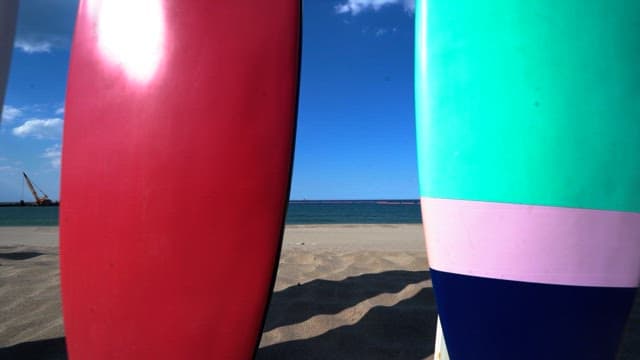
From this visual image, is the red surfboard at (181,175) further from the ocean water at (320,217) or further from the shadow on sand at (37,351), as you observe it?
the ocean water at (320,217)

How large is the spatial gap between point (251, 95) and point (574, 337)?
101cm

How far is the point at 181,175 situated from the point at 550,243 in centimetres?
91

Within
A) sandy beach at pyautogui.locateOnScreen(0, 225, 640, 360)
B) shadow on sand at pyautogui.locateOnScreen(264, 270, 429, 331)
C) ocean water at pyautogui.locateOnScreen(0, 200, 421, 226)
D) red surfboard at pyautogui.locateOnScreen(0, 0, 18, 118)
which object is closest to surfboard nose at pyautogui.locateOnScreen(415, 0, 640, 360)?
sandy beach at pyautogui.locateOnScreen(0, 225, 640, 360)

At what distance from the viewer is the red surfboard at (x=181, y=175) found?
117cm

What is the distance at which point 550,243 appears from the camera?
114cm

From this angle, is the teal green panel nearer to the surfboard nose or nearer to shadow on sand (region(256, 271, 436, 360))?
the surfboard nose

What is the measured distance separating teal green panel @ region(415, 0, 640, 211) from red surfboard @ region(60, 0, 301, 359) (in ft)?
1.56

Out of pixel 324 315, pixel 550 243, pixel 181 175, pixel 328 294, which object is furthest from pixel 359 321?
pixel 181 175

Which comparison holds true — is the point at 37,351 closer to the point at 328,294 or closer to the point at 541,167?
the point at 328,294

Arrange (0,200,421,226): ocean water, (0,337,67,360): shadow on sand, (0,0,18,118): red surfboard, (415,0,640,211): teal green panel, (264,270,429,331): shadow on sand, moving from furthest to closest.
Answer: (0,200,421,226): ocean water → (264,270,429,331): shadow on sand → (0,337,67,360): shadow on sand → (0,0,18,118): red surfboard → (415,0,640,211): teal green panel

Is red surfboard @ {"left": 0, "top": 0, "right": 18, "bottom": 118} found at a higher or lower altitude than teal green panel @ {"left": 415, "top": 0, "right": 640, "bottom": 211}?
higher

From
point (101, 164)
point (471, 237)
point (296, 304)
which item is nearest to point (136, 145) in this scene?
point (101, 164)

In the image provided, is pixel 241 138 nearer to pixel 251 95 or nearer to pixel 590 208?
pixel 251 95

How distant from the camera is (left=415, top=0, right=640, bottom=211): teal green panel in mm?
1125
